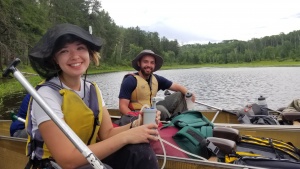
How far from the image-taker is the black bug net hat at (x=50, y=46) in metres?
2.02

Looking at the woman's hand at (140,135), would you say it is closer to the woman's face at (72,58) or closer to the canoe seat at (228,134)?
the woman's face at (72,58)

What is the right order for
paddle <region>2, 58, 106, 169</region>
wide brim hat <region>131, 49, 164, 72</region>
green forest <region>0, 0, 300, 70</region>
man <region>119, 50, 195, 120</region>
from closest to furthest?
paddle <region>2, 58, 106, 169</region> < man <region>119, 50, 195, 120</region> < wide brim hat <region>131, 49, 164, 72</region> < green forest <region>0, 0, 300, 70</region>

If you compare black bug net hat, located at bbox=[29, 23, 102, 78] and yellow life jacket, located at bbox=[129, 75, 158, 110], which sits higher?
black bug net hat, located at bbox=[29, 23, 102, 78]

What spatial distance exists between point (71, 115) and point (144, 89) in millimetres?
3054

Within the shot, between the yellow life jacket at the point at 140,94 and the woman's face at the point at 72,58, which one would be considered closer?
the woman's face at the point at 72,58

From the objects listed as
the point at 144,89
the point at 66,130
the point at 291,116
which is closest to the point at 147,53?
the point at 144,89

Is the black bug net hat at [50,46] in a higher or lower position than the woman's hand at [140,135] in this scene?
higher

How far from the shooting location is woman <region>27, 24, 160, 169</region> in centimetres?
185

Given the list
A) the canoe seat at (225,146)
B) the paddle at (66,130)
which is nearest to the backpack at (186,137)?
the canoe seat at (225,146)

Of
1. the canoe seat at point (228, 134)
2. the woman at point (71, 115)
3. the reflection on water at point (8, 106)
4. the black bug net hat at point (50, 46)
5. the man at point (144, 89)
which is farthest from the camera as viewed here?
the reflection on water at point (8, 106)

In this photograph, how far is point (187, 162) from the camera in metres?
2.63

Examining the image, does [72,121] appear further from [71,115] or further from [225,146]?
[225,146]

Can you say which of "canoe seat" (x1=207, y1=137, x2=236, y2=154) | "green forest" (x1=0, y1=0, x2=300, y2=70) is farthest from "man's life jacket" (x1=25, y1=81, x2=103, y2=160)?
"green forest" (x1=0, y1=0, x2=300, y2=70)

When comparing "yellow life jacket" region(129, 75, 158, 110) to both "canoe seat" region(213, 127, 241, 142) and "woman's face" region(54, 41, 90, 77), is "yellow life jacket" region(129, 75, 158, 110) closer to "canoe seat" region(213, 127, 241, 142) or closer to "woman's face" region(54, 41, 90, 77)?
"canoe seat" region(213, 127, 241, 142)
